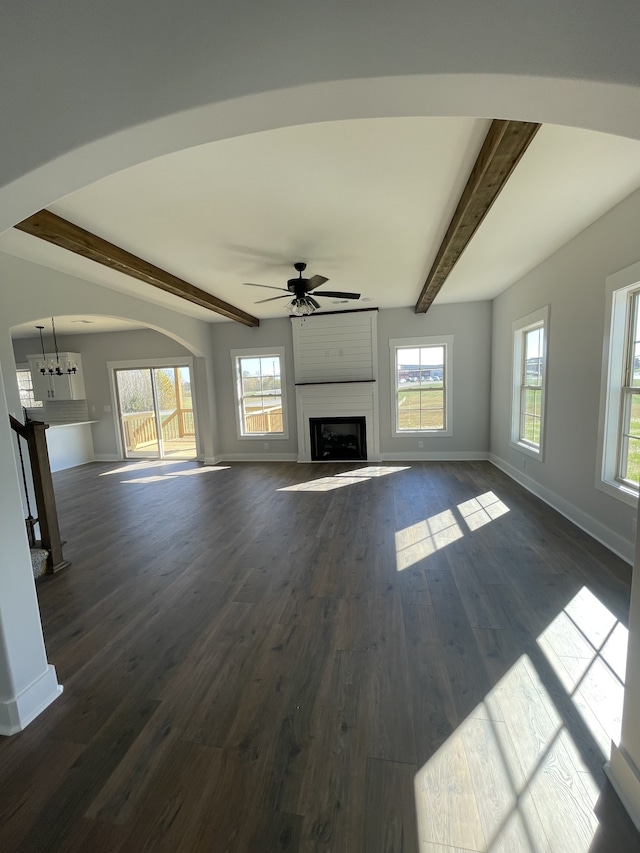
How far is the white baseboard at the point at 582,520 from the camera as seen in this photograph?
2811 millimetres

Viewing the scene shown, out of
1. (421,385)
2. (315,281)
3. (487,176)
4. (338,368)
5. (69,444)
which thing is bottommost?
(69,444)

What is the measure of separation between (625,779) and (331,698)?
1.08 meters

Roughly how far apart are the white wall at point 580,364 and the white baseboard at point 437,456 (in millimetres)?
1794

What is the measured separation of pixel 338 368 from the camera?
6.68 meters

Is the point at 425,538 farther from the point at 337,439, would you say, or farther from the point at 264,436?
the point at 264,436

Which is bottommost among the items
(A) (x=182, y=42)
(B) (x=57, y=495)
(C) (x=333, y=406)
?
(B) (x=57, y=495)

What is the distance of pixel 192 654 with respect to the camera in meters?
1.96

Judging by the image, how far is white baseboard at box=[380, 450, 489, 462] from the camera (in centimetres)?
637

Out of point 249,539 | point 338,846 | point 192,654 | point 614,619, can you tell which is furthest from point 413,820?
point 249,539

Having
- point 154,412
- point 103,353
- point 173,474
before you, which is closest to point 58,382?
point 103,353

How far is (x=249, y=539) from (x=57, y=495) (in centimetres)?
376

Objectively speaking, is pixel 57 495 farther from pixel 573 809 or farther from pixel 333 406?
pixel 573 809

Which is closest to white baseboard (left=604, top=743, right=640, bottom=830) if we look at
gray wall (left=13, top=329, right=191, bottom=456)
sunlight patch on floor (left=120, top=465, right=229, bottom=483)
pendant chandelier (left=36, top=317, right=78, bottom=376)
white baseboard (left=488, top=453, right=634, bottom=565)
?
white baseboard (left=488, top=453, right=634, bottom=565)

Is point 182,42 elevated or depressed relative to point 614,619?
elevated
